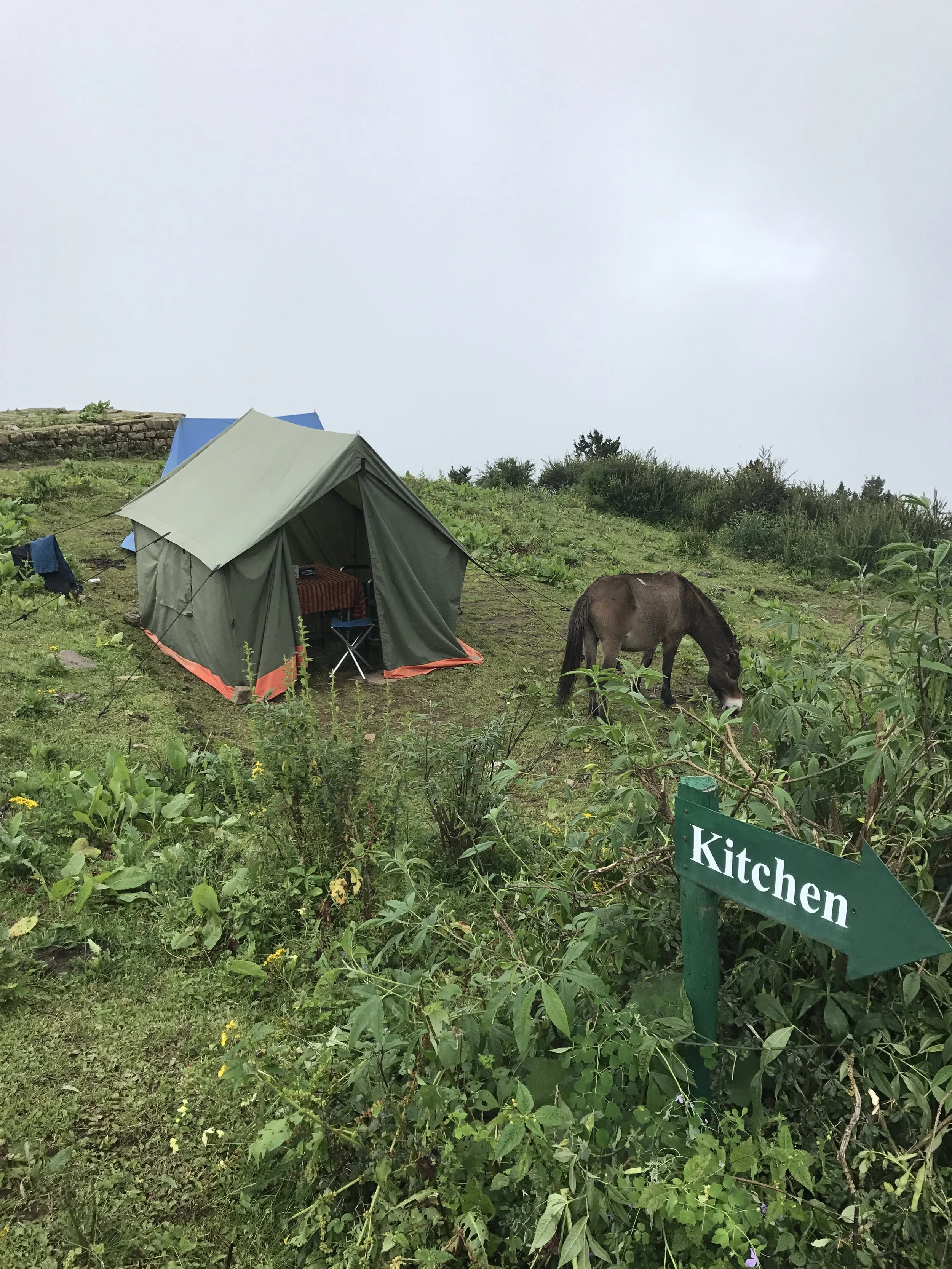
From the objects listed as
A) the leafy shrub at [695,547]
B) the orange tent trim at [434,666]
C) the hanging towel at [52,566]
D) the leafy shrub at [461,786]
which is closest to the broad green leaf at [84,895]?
the leafy shrub at [461,786]

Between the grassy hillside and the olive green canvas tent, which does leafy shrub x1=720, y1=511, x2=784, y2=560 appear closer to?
the olive green canvas tent

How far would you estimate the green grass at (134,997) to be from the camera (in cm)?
248

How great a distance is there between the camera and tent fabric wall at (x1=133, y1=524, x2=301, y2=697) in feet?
24.4

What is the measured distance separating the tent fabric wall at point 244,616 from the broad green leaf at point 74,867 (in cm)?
314

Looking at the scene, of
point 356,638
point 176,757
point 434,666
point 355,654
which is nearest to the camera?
point 176,757

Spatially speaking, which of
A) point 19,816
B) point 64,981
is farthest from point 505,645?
point 64,981

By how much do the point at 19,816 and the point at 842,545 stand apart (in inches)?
627

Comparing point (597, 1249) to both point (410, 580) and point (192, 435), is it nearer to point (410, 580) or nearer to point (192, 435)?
point (410, 580)

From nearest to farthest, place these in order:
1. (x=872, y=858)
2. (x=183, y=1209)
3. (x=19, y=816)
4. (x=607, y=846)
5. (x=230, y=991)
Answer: (x=872, y=858) → (x=183, y=1209) → (x=607, y=846) → (x=230, y=991) → (x=19, y=816)

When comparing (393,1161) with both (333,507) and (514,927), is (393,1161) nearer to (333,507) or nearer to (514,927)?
(514,927)

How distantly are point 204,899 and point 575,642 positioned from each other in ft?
13.4

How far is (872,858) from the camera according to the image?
1674mm

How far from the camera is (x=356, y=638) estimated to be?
8859 mm

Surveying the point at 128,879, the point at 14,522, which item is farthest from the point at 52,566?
the point at 128,879
